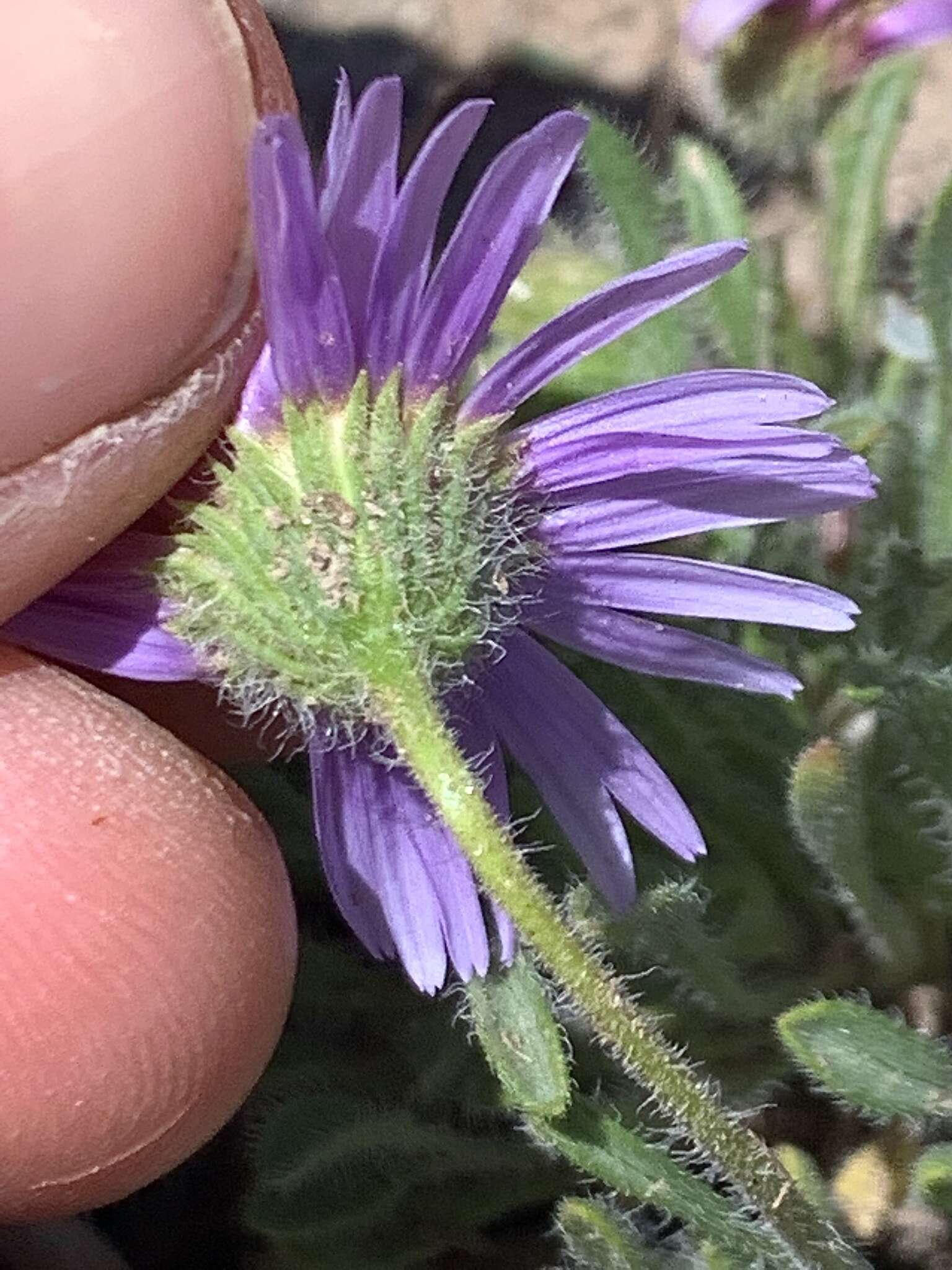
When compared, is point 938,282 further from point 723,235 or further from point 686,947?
point 686,947

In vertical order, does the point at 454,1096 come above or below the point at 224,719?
below

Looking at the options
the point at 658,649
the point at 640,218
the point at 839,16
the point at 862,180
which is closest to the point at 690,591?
the point at 658,649

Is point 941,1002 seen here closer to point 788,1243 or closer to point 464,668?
point 788,1243

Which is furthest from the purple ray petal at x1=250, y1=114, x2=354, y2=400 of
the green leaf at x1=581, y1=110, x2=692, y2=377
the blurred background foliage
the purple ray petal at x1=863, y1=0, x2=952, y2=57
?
the purple ray petal at x1=863, y1=0, x2=952, y2=57

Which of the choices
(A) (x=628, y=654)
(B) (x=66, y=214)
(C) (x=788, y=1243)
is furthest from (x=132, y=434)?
(C) (x=788, y=1243)

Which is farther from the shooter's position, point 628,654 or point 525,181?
point 628,654

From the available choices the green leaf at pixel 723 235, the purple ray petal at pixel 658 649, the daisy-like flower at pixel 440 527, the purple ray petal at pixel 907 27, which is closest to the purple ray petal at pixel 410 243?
the daisy-like flower at pixel 440 527

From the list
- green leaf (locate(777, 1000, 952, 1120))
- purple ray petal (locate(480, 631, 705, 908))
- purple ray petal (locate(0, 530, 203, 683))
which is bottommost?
green leaf (locate(777, 1000, 952, 1120))

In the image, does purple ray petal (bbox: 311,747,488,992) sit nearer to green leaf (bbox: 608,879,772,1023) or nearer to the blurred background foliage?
the blurred background foliage
